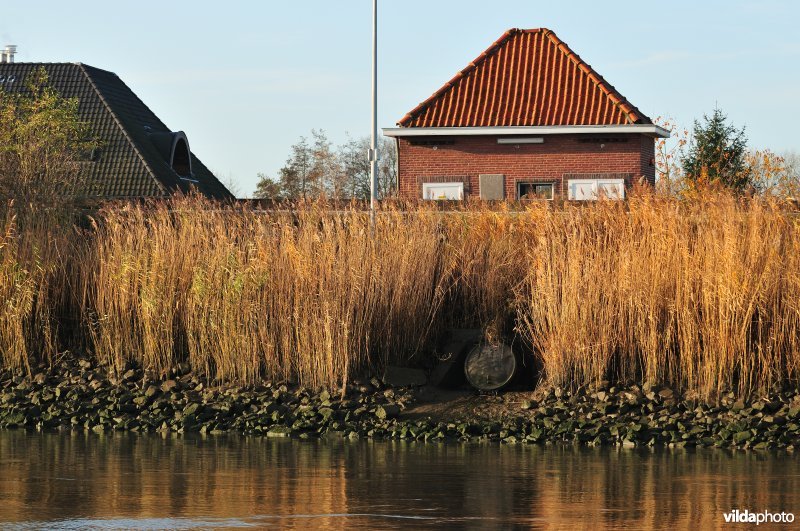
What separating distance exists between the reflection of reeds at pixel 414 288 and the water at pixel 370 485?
7.16ft

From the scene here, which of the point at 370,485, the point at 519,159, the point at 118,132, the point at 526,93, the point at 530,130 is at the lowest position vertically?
the point at 370,485

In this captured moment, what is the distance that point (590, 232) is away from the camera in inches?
648

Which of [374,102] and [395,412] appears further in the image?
[374,102]

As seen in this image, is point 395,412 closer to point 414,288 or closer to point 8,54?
point 414,288

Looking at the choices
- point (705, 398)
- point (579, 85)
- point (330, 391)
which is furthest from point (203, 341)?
point (579, 85)

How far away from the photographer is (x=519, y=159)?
A: 1610 inches

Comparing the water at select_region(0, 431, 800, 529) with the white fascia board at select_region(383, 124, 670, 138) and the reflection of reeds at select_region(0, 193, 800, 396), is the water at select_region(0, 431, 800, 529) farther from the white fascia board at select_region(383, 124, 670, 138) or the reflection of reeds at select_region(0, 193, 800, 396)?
the white fascia board at select_region(383, 124, 670, 138)

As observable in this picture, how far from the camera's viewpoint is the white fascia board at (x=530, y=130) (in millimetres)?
39781

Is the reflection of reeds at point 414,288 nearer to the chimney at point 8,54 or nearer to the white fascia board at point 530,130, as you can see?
the white fascia board at point 530,130

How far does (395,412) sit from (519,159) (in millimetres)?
26223

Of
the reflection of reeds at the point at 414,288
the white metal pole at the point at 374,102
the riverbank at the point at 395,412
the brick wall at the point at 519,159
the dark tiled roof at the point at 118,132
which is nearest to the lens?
the riverbank at the point at 395,412

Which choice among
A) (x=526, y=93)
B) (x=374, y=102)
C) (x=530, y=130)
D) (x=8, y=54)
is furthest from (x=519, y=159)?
(x=8, y=54)

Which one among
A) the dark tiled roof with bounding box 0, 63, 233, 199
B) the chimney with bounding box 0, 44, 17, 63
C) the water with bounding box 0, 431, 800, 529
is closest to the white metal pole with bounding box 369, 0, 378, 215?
the water with bounding box 0, 431, 800, 529

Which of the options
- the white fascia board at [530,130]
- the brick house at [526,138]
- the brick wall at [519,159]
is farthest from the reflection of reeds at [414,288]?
the brick wall at [519,159]
